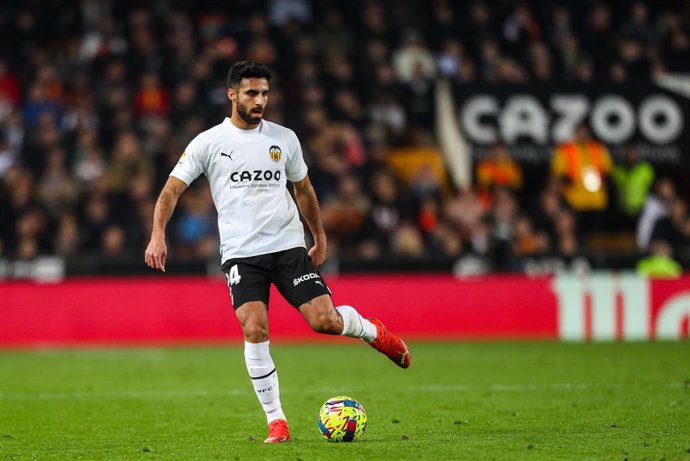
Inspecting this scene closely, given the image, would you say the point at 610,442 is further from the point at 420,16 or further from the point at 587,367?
the point at 420,16

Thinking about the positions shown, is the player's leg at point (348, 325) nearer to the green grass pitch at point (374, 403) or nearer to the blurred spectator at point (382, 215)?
the green grass pitch at point (374, 403)

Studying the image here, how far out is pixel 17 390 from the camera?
39.1 feet

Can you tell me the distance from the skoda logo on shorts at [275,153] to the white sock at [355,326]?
42.0 inches

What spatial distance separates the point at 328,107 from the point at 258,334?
13559mm

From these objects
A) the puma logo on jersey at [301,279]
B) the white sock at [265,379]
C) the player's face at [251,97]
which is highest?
the player's face at [251,97]

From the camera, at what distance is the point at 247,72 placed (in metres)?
7.95

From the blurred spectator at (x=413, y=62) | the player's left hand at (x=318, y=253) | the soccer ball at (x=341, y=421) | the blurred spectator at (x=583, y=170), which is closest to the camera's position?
the soccer ball at (x=341, y=421)

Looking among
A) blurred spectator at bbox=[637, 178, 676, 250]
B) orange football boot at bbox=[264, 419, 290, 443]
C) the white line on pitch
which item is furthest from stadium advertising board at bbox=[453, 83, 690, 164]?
orange football boot at bbox=[264, 419, 290, 443]

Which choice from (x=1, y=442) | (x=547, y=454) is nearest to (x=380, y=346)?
(x=547, y=454)

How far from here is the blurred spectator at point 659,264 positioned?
18156mm

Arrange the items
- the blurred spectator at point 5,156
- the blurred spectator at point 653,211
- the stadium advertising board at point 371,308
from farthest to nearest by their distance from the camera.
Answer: the blurred spectator at point 5,156 → the blurred spectator at point 653,211 → the stadium advertising board at point 371,308

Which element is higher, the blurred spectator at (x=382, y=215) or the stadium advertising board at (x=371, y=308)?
the blurred spectator at (x=382, y=215)

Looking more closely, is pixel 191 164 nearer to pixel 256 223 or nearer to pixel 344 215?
pixel 256 223

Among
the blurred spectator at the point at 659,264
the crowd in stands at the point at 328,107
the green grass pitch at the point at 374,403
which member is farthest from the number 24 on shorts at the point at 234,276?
the blurred spectator at the point at 659,264
